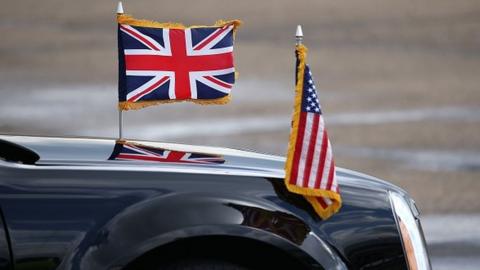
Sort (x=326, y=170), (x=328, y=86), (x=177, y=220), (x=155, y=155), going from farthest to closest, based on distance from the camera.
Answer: (x=328, y=86) < (x=155, y=155) < (x=326, y=170) < (x=177, y=220)

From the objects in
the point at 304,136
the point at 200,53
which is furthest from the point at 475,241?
the point at 304,136

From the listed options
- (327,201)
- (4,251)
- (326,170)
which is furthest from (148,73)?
(4,251)

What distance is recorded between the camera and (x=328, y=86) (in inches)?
506

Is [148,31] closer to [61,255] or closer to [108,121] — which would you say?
[61,255]

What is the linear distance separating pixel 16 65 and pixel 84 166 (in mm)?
9431

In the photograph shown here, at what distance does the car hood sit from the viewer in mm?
4328

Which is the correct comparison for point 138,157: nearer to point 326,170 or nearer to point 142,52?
point 326,170

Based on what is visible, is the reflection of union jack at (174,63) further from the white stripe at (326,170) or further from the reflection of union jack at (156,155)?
the white stripe at (326,170)

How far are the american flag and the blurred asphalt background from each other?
267 cm

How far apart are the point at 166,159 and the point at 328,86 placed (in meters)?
8.43

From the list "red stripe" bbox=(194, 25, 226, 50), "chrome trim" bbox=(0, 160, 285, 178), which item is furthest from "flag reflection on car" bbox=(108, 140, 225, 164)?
"red stripe" bbox=(194, 25, 226, 50)

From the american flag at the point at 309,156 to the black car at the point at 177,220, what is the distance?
0.14ft

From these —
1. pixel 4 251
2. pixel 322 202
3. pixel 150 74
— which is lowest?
pixel 4 251

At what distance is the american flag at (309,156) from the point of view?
4289mm
